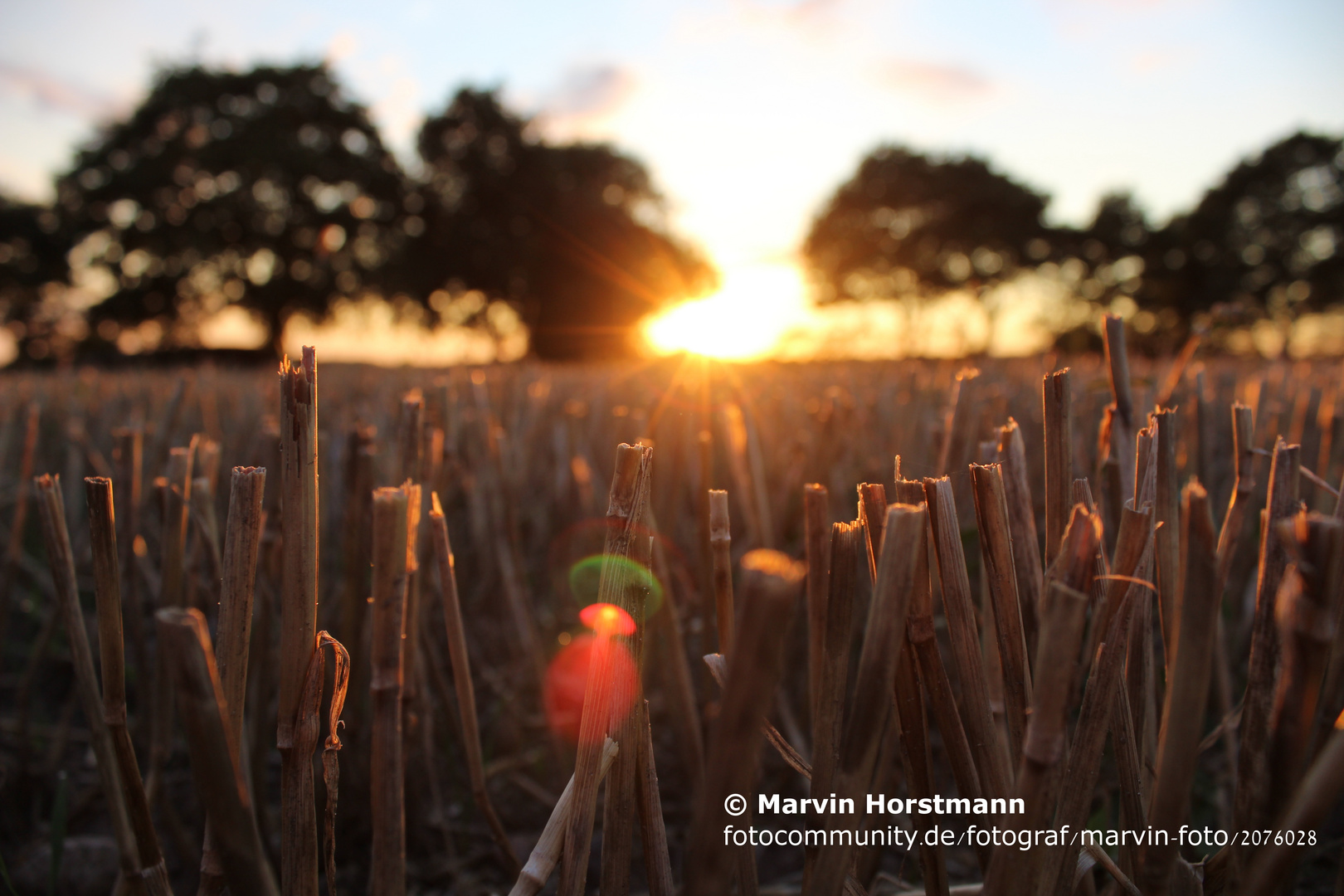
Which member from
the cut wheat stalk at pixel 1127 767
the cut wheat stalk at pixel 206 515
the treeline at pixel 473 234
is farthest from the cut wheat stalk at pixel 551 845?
the treeline at pixel 473 234

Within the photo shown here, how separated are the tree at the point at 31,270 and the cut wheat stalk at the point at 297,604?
30.1m

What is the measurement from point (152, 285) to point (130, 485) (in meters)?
28.1

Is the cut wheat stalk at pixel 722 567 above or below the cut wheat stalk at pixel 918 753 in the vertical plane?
above

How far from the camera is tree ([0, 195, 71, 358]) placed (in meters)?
23.6

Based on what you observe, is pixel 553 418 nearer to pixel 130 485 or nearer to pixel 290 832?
pixel 130 485

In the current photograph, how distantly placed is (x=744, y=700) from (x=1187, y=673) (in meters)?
0.38

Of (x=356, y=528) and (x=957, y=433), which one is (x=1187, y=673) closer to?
(x=957, y=433)

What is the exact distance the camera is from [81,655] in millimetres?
883

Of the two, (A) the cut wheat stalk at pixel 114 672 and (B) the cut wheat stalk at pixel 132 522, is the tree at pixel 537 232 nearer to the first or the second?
(B) the cut wheat stalk at pixel 132 522

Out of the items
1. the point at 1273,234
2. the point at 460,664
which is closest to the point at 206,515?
the point at 460,664

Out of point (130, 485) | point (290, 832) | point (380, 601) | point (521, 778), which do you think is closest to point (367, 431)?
point (130, 485)

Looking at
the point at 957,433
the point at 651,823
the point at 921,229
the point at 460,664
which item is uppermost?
the point at 921,229

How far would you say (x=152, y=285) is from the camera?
23.7 m

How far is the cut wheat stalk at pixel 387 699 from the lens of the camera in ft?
2.43
